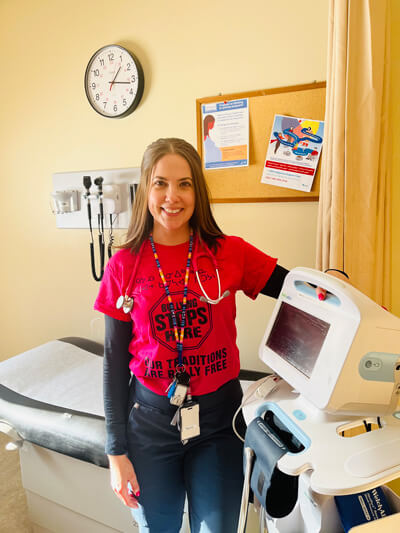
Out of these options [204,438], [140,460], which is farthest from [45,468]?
[204,438]

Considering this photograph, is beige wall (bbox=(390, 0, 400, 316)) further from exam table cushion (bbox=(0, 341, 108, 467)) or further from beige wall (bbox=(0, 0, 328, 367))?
exam table cushion (bbox=(0, 341, 108, 467))

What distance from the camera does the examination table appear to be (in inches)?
54.9

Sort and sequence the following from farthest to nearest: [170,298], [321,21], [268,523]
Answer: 1. [321,21]
2. [170,298]
3. [268,523]

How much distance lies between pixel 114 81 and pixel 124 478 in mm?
Result: 1844

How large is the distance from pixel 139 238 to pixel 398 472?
796mm

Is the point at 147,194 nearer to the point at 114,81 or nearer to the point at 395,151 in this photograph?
the point at 395,151

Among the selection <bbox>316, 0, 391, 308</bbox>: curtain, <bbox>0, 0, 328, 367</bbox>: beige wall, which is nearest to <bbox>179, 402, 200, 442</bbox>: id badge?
<bbox>316, 0, 391, 308</bbox>: curtain

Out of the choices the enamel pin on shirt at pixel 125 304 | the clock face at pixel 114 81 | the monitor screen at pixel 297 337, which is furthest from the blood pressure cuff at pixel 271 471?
the clock face at pixel 114 81

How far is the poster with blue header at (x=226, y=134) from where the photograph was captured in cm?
170

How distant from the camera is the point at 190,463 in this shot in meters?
1.01

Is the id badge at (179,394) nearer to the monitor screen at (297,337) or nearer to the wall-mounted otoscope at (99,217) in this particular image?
the monitor screen at (297,337)

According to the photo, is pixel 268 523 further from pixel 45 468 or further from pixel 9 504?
pixel 9 504

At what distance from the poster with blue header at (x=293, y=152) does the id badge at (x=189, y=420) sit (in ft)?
3.44

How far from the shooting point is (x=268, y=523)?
887 millimetres
